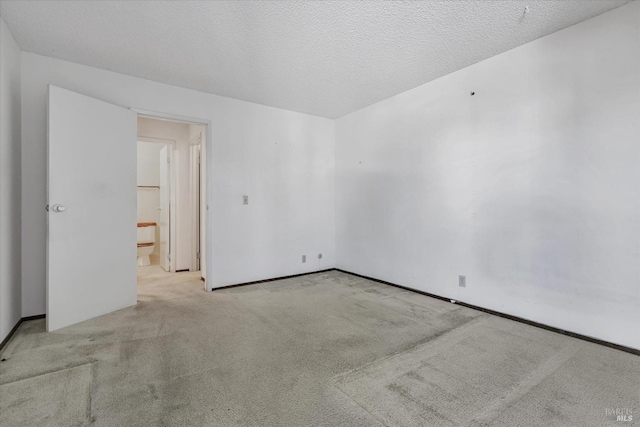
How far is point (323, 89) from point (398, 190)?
1.58 metres

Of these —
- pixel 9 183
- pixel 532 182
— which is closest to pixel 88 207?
pixel 9 183

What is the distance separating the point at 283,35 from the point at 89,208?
237 cm

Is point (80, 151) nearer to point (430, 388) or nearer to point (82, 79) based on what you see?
point (82, 79)

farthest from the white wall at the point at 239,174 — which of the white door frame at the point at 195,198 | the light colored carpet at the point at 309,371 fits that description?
the white door frame at the point at 195,198

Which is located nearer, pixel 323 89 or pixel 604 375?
pixel 604 375

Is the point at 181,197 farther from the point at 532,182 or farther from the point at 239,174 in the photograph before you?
the point at 532,182

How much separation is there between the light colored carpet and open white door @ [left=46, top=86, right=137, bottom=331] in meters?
0.26

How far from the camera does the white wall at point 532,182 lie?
2.12m

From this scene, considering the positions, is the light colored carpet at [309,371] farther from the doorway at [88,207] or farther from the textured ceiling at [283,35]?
the textured ceiling at [283,35]

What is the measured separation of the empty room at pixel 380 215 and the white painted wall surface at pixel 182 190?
3.14ft

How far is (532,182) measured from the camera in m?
2.54

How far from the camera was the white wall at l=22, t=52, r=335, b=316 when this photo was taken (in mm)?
2693

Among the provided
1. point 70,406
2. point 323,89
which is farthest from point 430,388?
point 323,89

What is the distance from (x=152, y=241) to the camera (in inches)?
221
